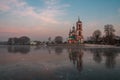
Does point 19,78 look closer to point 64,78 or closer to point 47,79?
point 47,79

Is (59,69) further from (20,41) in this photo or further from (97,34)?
(20,41)

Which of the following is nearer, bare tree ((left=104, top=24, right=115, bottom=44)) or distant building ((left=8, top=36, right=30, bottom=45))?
bare tree ((left=104, top=24, right=115, bottom=44))

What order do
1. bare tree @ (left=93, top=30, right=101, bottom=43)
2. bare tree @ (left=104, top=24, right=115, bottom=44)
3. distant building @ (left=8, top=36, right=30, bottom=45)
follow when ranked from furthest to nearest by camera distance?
distant building @ (left=8, top=36, right=30, bottom=45)
bare tree @ (left=93, top=30, right=101, bottom=43)
bare tree @ (left=104, top=24, right=115, bottom=44)

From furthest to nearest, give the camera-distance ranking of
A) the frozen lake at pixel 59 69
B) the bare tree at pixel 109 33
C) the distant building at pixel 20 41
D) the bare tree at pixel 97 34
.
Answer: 1. the distant building at pixel 20 41
2. the bare tree at pixel 97 34
3. the bare tree at pixel 109 33
4. the frozen lake at pixel 59 69

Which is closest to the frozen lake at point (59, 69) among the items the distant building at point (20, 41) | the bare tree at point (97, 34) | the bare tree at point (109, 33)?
the bare tree at point (109, 33)

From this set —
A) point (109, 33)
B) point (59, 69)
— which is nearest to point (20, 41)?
point (109, 33)

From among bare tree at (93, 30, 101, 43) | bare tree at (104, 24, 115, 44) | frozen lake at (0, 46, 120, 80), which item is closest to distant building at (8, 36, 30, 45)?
bare tree at (93, 30, 101, 43)

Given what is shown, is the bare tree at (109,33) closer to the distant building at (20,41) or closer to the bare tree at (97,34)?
the bare tree at (97,34)

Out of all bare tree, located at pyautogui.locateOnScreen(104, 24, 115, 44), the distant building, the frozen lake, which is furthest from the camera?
the distant building

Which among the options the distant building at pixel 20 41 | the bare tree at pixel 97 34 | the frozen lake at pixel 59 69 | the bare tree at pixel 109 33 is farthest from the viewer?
the distant building at pixel 20 41

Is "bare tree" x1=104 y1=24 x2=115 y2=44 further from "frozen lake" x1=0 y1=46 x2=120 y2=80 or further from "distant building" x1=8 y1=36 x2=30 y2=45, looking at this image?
"distant building" x1=8 y1=36 x2=30 y2=45

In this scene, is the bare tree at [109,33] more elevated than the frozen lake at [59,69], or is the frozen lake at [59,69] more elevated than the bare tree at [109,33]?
the bare tree at [109,33]

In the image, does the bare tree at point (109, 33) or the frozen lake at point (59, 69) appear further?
the bare tree at point (109, 33)

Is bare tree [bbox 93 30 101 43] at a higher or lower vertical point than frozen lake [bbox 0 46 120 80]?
higher
